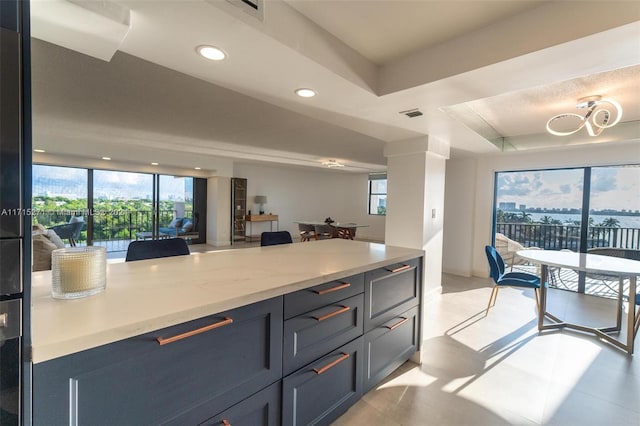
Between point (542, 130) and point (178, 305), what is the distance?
17.0 ft

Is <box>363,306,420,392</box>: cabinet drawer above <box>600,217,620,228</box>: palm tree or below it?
below

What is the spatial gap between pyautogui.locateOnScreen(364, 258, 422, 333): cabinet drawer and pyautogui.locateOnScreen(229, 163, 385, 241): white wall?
7.35 m

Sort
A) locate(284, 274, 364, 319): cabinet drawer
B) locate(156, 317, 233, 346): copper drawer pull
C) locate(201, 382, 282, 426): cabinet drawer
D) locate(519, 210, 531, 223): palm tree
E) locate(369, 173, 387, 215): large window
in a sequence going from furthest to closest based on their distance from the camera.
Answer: locate(369, 173, 387, 215): large window, locate(519, 210, 531, 223): palm tree, locate(284, 274, 364, 319): cabinet drawer, locate(201, 382, 282, 426): cabinet drawer, locate(156, 317, 233, 346): copper drawer pull

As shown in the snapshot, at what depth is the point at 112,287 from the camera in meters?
1.20

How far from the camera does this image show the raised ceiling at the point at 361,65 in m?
1.44

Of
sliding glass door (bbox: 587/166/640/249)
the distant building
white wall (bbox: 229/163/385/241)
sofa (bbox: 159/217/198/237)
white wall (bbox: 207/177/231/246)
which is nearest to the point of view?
sliding glass door (bbox: 587/166/640/249)

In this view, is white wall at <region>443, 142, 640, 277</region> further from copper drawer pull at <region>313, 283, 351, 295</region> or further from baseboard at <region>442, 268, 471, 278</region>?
copper drawer pull at <region>313, 283, 351, 295</region>

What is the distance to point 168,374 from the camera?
0.97m

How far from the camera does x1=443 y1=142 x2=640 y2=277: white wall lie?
4.74 m

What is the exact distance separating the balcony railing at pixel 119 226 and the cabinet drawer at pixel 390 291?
6.75 metres

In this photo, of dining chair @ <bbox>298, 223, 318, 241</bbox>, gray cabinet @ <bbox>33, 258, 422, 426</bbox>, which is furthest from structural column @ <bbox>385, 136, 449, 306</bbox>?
dining chair @ <bbox>298, 223, 318, 241</bbox>

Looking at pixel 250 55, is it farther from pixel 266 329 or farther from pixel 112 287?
pixel 266 329

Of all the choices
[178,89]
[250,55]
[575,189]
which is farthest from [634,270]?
[178,89]

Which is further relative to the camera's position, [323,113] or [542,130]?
[542,130]
